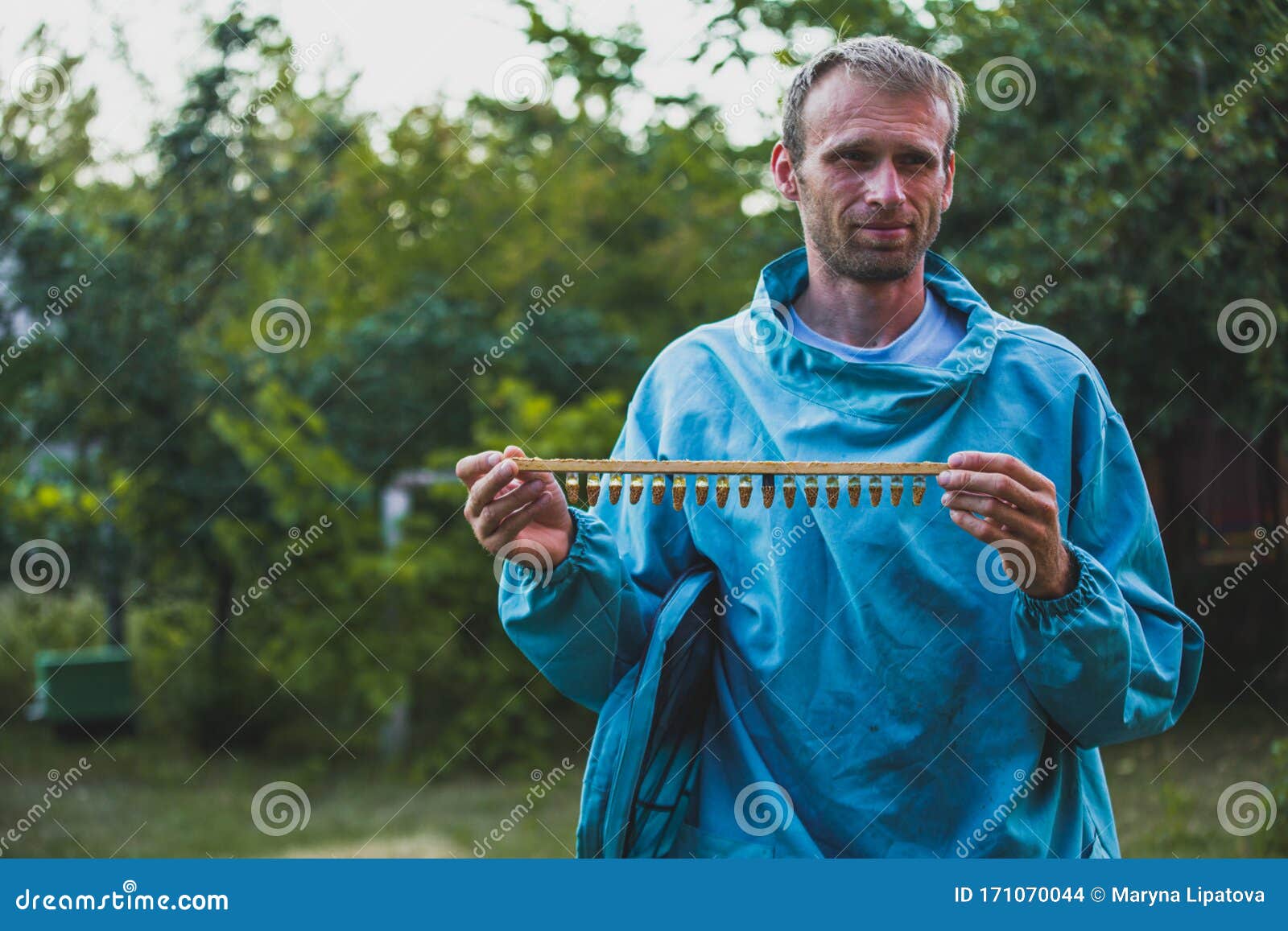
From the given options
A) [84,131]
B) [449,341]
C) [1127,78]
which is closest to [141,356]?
[84,131]

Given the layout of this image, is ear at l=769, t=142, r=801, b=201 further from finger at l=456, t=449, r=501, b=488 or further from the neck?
finger at l=456, t=449, r=501, b=488

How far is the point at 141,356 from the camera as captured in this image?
974 centimetres

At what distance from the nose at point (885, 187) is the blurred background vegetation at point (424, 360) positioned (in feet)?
11.1

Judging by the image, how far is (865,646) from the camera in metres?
2.76

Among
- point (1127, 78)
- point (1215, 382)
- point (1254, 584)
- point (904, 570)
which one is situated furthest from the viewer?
point (1254, 584)

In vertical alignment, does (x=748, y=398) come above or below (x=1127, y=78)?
below

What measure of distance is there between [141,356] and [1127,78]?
6830mm

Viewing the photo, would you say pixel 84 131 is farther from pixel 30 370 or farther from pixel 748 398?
pixel 748 398

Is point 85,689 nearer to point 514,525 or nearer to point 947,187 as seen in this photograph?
point 514,525

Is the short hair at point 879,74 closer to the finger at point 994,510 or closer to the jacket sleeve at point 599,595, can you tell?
the jacket sleeve at point 599,595

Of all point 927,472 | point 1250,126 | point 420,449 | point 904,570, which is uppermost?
point 1250,126

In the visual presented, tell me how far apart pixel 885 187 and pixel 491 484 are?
3.34ft

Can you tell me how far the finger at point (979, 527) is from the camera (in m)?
2.39

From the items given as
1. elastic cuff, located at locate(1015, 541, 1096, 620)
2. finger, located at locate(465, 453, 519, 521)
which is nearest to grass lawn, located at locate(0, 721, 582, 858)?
finger, located at locate(465, 453, 519, 521)
